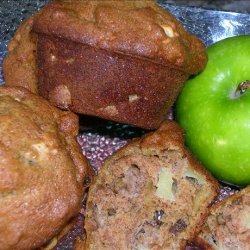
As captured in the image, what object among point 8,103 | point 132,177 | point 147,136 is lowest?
point 132,177

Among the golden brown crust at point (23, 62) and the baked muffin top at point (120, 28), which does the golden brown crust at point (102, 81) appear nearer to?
the baked muffin top at point (120, 28)

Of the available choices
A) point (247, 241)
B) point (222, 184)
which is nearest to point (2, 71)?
point (222, 184)

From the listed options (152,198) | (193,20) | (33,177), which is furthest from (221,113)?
(33,177)

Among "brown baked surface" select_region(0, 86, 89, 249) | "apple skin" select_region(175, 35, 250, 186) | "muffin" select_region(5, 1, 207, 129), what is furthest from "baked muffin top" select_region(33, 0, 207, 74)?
"brown baked surface" select_region(0, 86, 89, 249)

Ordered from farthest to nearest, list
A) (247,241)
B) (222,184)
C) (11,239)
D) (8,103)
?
(222,184) → (247,241) → (8,103) → (11,239)

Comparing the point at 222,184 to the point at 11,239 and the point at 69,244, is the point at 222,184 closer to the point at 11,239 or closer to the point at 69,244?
the point at 69,244

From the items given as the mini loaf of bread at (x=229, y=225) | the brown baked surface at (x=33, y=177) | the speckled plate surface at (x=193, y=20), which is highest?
the speckled plate surface at (x=193, y=20)

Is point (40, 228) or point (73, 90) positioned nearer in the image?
point (40, 228)

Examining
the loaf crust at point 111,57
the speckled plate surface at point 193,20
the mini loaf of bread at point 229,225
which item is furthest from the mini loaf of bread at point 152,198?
the speckled plate surface at point 193,20
